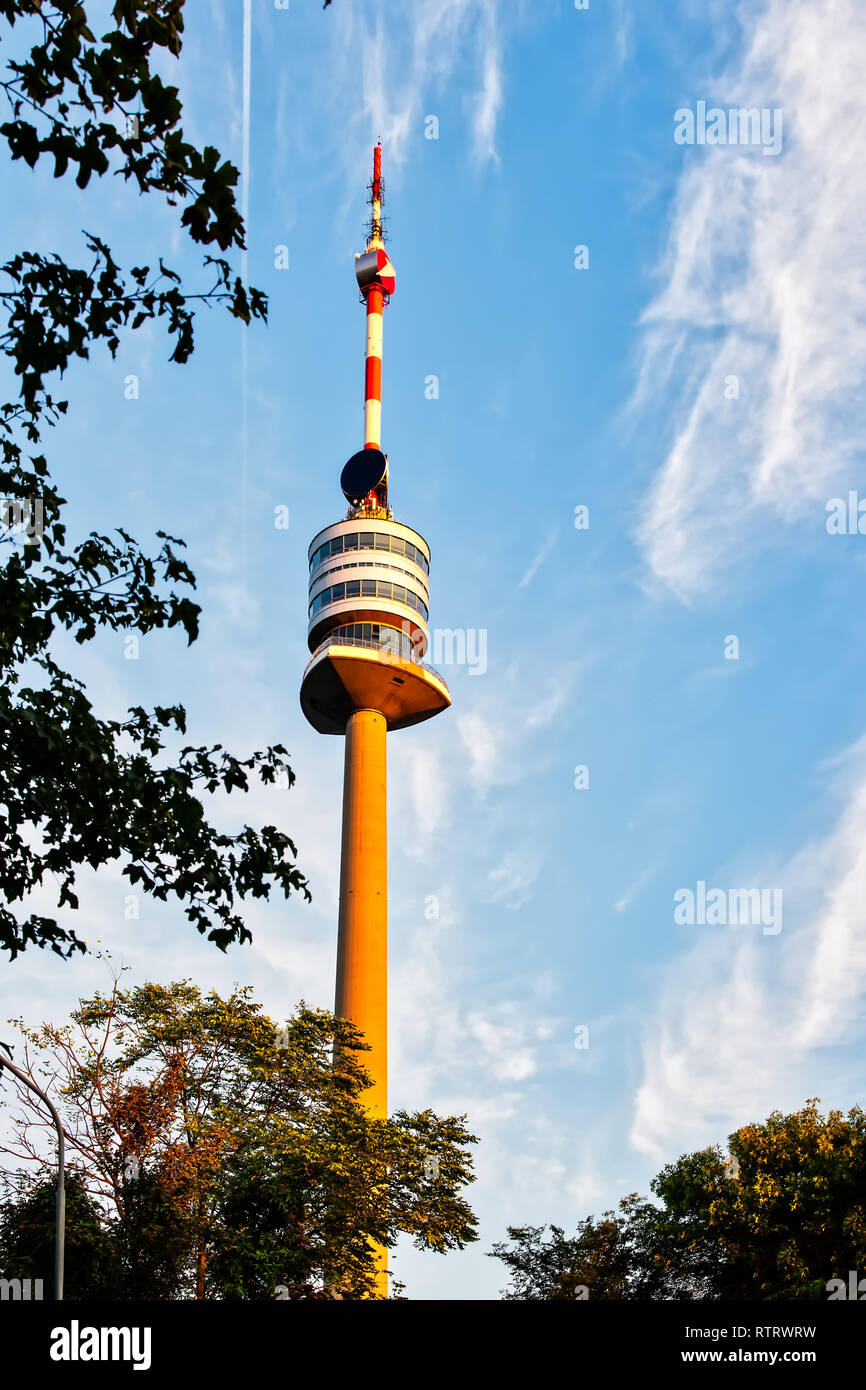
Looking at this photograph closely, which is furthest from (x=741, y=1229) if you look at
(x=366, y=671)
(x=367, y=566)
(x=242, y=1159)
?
(x=367, y=566)

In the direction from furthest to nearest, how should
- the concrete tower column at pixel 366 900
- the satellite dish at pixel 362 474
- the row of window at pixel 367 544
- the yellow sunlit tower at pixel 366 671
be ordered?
the satellite dish at pixel 362 474 < the row of window at pixel 367 544 < the yellow sunlit tower at pixel 366 671 < the concrete tower column at pixel 366 900

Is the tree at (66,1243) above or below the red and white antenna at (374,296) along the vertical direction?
below

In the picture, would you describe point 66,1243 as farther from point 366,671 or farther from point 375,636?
point 375,636

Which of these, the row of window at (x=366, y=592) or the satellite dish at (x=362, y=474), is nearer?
the row of window at (x=366, y=592)

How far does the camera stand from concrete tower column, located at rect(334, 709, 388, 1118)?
6981 centimetres

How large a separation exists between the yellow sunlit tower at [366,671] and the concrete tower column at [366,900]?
60 mm

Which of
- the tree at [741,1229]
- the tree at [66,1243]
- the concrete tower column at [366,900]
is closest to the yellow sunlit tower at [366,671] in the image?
the concrete tower column at [366,900]

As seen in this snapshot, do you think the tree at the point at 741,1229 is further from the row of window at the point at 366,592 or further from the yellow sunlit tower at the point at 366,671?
the row of window at the point at 366,592

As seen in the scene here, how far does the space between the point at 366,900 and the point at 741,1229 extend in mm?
32861

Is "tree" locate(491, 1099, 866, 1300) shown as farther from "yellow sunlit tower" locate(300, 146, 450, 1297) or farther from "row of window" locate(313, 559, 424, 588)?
"row of window" locate(313, 559, 424, 588)

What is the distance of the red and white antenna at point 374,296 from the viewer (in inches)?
3538

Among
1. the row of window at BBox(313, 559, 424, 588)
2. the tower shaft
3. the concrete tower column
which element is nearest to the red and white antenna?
the tower shaft

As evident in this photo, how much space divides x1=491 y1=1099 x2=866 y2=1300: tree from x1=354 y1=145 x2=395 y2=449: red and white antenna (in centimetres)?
5434

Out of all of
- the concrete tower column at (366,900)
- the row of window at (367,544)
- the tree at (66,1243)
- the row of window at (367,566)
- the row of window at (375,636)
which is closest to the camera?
the tree at (66,1243)
